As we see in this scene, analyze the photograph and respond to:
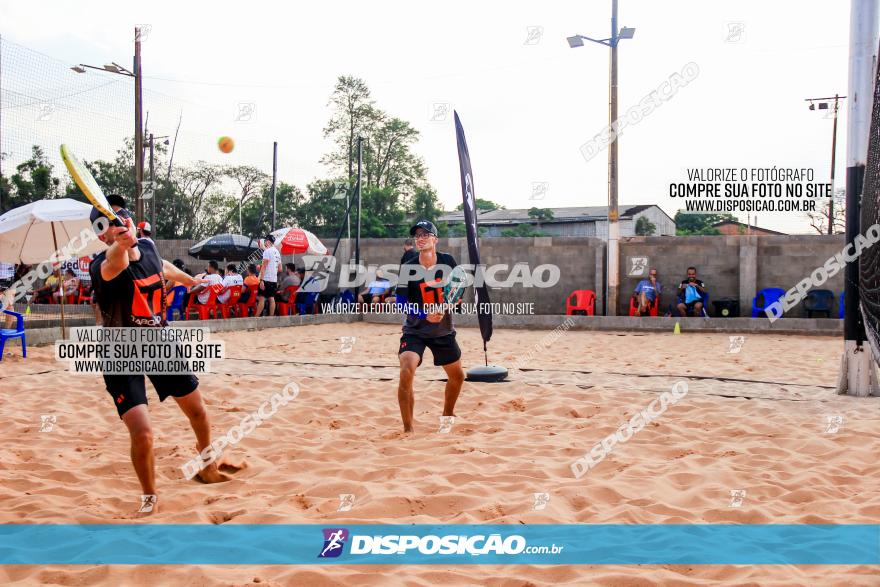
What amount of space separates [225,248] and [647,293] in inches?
417

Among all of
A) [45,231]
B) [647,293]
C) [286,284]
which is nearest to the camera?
[45,231]

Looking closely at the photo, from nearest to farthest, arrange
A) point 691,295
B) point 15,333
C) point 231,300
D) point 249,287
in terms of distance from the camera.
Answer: point 15,333, point 691,295, point 231,300, point 249,287

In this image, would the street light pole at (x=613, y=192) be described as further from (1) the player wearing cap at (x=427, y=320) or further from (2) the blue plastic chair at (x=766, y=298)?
(1) the player wearing cap at (x=427, y=320)

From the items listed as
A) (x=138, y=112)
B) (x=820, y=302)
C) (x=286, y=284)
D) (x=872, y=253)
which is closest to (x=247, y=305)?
(x=286, y=284)

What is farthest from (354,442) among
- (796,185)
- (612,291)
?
(796,185)

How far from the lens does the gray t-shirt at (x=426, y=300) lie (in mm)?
5168

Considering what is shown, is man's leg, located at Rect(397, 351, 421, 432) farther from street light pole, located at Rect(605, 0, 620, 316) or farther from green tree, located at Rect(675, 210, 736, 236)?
green tree, located at Rect(675, 210, 736, 236)

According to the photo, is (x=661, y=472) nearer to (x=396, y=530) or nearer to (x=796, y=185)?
(x=396, y=530)

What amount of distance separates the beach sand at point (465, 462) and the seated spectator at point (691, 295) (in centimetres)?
645

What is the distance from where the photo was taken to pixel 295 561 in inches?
109

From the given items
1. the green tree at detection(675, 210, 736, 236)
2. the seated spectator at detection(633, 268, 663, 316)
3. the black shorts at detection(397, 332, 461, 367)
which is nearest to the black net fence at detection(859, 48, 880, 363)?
the black shorts at detection(397, 332, 461, 367)

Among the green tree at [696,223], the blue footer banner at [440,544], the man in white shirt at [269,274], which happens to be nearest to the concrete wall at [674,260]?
the man in white shirt at [269,274]

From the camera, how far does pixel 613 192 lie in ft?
51.4

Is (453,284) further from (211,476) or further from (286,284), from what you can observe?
(286,284)
